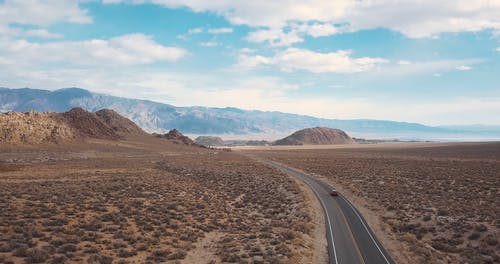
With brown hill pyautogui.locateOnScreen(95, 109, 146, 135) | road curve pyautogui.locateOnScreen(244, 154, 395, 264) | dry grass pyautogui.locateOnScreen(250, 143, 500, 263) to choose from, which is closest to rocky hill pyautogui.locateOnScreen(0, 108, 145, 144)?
brown hill pyautogui.locateOnScreen(95, 109, 146, 135)

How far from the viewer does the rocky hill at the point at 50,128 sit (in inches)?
3713

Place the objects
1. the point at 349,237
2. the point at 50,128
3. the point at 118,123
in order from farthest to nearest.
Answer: the point at 118,123 → the point at 50,128 → the point at 349,237

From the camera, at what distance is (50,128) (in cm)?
10756

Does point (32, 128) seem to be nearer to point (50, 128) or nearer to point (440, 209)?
point (50, 128)

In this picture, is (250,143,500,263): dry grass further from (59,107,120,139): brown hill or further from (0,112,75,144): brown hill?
(59,107,120,139): brown hill

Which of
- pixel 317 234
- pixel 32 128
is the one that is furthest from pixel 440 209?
pixel 32 128

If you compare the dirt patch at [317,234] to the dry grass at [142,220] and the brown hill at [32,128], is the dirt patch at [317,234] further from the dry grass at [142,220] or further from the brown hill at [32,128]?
the brown hill at [32,128]

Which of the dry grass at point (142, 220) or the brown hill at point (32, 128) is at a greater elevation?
the brown hill at point (32, 128)

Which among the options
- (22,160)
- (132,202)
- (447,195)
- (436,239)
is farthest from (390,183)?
(22,160)

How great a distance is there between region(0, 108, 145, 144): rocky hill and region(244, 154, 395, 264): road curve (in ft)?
272

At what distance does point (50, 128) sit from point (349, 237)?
331ft

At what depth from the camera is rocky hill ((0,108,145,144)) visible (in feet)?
309

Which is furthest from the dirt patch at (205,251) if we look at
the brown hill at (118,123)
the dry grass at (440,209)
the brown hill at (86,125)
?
the brown hill at (118,123)

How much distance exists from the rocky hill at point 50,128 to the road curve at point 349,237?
83.0 m
